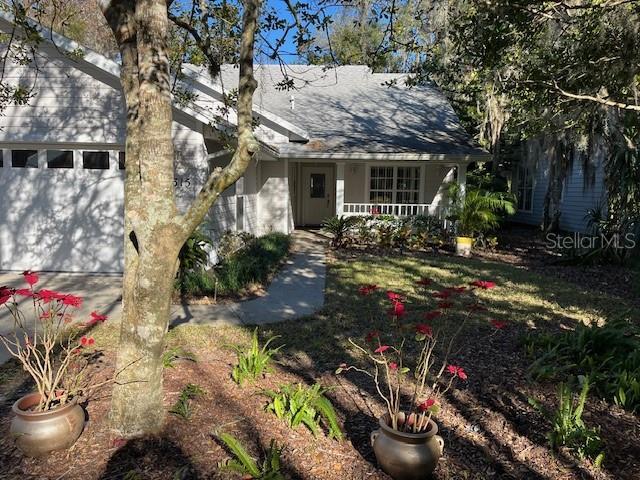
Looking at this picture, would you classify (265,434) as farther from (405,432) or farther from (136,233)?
(136,233)

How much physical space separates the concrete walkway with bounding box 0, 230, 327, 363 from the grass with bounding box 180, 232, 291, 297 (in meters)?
0.31

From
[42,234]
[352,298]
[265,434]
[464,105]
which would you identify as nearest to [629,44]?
[352,298]

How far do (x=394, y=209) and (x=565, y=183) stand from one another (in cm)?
787

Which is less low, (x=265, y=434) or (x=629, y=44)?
(x=629, y=44)

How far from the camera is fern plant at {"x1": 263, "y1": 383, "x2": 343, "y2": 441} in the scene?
137 inches

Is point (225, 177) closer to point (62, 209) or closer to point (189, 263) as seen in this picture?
point (189, 263)

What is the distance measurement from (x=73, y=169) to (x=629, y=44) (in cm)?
935

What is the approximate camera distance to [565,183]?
18453 mm

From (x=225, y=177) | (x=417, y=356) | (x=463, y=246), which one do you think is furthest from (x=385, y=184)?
(x=225, y=177)

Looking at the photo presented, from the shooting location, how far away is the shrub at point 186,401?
3537 mm

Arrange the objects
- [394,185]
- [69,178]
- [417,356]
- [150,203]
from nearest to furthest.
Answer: [150,203] < [417,356] < [69,178] < [394,185]

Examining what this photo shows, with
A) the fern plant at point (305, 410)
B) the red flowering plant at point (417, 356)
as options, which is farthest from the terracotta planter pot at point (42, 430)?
the red flowering plant at point (417, 356)

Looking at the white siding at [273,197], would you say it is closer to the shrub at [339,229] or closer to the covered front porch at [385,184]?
the covered front porch at [385,184]

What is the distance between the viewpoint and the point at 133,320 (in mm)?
3213
